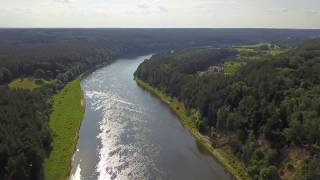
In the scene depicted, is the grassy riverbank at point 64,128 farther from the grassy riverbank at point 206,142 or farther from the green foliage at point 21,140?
the grassy riverbank at point 206,142

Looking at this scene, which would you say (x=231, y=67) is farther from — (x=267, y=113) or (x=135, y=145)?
(x=135, y=145)

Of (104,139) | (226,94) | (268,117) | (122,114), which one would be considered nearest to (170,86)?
(122,114)

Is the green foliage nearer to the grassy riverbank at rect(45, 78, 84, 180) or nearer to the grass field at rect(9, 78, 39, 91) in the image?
the grassy riverbank at rect(45, 78, 84, 180)

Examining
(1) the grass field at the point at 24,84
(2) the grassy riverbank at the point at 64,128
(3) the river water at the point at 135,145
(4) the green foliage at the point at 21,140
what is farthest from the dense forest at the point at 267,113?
(1) the grass field at the point at 24,84

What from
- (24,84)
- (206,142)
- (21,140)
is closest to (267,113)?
(206,142)

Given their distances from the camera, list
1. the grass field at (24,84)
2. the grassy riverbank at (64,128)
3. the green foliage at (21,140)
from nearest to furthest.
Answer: the green foliage at (21,140)
the grassy riverbank at (64,128)
the grass field at (24,84)

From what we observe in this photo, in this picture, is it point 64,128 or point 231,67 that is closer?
point 64,128

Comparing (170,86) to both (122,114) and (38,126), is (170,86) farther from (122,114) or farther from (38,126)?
(38,126)
